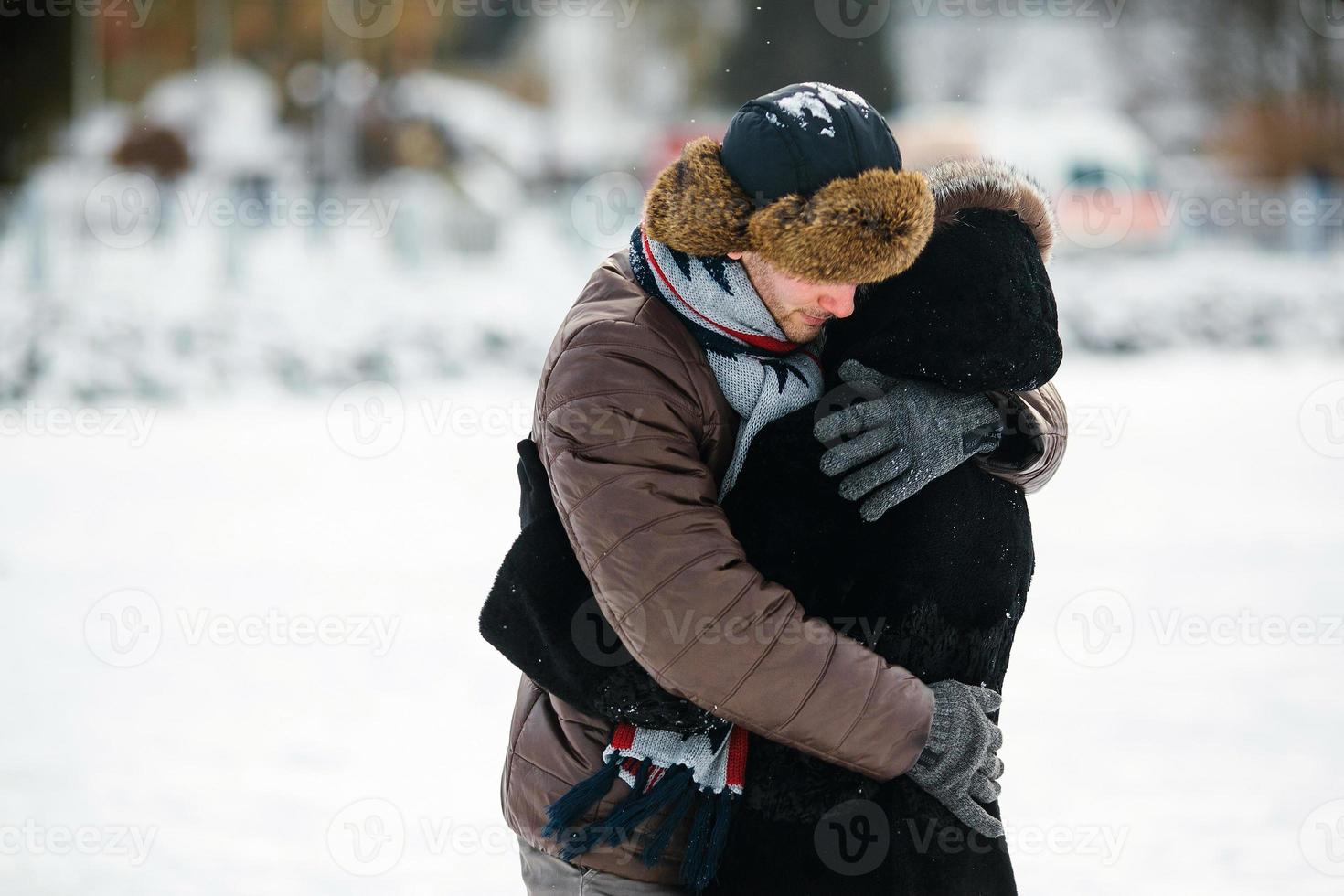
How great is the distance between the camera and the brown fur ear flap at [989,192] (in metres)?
1.68

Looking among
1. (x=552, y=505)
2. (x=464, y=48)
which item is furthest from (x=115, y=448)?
(x=464, y=48)

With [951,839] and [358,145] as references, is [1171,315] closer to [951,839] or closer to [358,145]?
[358,145]

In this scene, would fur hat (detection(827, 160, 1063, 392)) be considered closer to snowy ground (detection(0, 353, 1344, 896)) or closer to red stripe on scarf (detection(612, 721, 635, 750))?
red stripe on scarf (detection(612, 721, 635, 750))

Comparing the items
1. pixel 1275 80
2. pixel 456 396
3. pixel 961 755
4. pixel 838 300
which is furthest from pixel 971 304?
pixel 1275 80

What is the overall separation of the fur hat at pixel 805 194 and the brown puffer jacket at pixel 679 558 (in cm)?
13

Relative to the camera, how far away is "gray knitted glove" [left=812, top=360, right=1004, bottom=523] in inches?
60.9

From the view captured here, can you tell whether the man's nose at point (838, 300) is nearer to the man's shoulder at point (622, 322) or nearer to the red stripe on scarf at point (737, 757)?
the man's shoulder at point (622, 322)

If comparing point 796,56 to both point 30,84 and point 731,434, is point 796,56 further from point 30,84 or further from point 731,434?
point 731,434

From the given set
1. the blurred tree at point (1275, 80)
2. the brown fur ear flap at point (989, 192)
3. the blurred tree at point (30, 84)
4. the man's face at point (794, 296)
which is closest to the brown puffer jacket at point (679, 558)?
the man's face at point (794, 296)

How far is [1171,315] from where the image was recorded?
12422mm

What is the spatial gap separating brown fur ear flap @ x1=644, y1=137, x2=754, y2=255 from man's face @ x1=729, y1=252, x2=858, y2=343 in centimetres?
4

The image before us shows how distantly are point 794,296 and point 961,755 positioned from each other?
57 cm

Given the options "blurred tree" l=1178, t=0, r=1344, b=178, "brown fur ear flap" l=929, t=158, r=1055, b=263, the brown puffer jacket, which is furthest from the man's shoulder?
"blurred tree" l=1178, t=0, r=1344, b=178

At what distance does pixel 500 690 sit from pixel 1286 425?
21.5 ft
